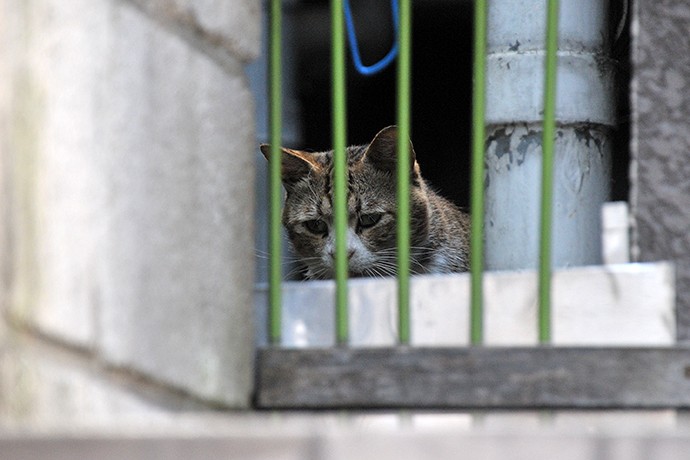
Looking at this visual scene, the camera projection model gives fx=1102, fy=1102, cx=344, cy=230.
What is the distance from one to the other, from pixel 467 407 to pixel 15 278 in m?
1.01

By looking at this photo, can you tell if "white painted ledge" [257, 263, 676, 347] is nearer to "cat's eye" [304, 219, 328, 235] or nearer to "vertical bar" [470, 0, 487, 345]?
"vertical bar" [470, 0, 487, 345]

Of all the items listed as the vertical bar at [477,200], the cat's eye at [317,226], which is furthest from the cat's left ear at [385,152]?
the vertical bar at [477,200]

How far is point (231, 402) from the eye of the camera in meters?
2.36

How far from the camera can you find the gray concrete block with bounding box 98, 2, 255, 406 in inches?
77.9

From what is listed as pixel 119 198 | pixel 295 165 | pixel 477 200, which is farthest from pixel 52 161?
pixel 295 165

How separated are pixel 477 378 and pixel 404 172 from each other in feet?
1.57

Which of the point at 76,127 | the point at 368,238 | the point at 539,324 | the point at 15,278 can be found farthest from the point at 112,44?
the point at 368,238

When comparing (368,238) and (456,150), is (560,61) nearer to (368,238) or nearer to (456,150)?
(368,238)

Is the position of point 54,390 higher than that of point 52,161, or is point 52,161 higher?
point 52,161

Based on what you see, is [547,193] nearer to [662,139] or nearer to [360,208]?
[662,139]

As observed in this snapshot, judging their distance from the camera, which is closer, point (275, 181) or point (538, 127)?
point (275, 181)

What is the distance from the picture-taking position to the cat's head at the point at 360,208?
15.0 feet

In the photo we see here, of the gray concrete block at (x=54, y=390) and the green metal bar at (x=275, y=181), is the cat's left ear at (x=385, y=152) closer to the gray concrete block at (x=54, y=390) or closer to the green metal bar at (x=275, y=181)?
the green metal bar at (x=275, y=181)

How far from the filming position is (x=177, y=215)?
7.07ft
